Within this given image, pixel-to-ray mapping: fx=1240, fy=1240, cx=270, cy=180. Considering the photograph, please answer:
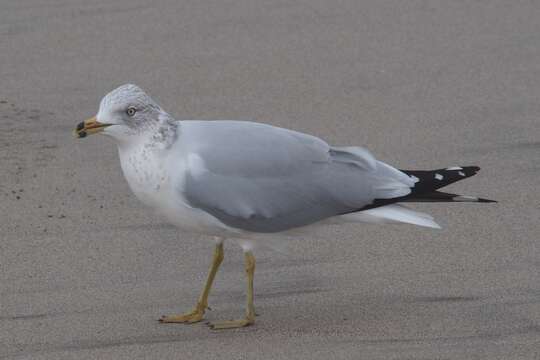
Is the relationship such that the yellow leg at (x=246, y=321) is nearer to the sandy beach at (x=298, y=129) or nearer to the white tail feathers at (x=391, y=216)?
the sandy beach at (x=298, y=129)

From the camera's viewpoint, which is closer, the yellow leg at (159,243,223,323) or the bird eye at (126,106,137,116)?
the bird eye at (126,106,137,116)

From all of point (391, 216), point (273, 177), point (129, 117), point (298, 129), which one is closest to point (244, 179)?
point (273, 177)

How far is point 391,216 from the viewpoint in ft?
15.6

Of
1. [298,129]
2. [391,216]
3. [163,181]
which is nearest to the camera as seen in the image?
[163,181]

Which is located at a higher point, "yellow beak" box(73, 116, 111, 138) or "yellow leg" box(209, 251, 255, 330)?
"yellow beak" box(73, 116, 111, 138)

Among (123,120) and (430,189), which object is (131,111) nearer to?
(123,120)

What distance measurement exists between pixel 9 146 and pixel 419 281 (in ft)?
9.07

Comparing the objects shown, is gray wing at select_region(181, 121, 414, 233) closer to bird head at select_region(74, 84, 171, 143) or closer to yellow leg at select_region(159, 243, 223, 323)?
bird head at select_region(74, 84, 171, 143)

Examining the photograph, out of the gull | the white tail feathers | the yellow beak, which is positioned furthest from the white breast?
the white tail feathers

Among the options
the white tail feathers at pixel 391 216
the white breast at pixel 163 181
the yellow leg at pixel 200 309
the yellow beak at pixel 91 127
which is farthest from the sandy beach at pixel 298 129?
the yellow beak at pixel 91 127

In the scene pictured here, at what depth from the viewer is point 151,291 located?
198 inches

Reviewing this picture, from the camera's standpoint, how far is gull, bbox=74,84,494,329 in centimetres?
457

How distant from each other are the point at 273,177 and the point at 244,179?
0.40 feet

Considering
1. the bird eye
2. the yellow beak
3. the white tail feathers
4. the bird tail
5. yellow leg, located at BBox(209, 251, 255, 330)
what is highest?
the bird eye
